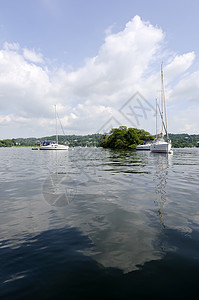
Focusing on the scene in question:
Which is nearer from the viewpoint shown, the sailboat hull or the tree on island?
the sailboat hull

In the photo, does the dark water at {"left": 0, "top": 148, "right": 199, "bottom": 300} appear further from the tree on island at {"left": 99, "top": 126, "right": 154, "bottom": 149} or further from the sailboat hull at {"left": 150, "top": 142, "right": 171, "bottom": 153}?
the tree on island at {"left": 99, "top": 126, "right": 154, "bottom": 149}

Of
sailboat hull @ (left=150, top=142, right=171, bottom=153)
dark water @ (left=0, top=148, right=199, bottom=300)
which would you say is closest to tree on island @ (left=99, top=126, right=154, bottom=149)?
sailboat hull @ (left=150, top=142, right=171, bottom=153)

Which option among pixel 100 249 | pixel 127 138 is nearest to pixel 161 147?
pixel 100 249

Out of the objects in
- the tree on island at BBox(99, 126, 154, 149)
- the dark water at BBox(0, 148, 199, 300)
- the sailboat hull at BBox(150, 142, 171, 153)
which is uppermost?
the tree on island at BBox(99, 126, 154, 149)

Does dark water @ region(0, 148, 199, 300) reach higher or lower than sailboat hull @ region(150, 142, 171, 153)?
lower

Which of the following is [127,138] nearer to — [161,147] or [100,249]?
[161,147]

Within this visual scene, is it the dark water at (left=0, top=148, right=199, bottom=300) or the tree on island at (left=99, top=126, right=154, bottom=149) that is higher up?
the tree on island at (left=99, top=126, right=154, bottom=149)

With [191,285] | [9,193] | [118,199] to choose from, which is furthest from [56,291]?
[9,193]

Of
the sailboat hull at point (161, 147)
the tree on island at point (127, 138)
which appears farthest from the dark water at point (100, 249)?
the tree on island at point (127, 138)

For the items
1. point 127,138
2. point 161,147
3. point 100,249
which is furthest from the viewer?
point 127,138

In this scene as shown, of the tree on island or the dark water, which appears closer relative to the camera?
the dark water

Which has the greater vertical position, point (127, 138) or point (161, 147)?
point (127, 138)

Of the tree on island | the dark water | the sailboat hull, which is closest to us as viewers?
the dark water

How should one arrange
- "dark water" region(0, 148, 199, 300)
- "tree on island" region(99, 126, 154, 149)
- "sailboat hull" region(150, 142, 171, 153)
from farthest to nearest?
"tree on island" region(99, 126, 154, 149) < "sailboat hull" region(150, 142, 171, 153) < "dark water" region(0, 148, 199, 300)
